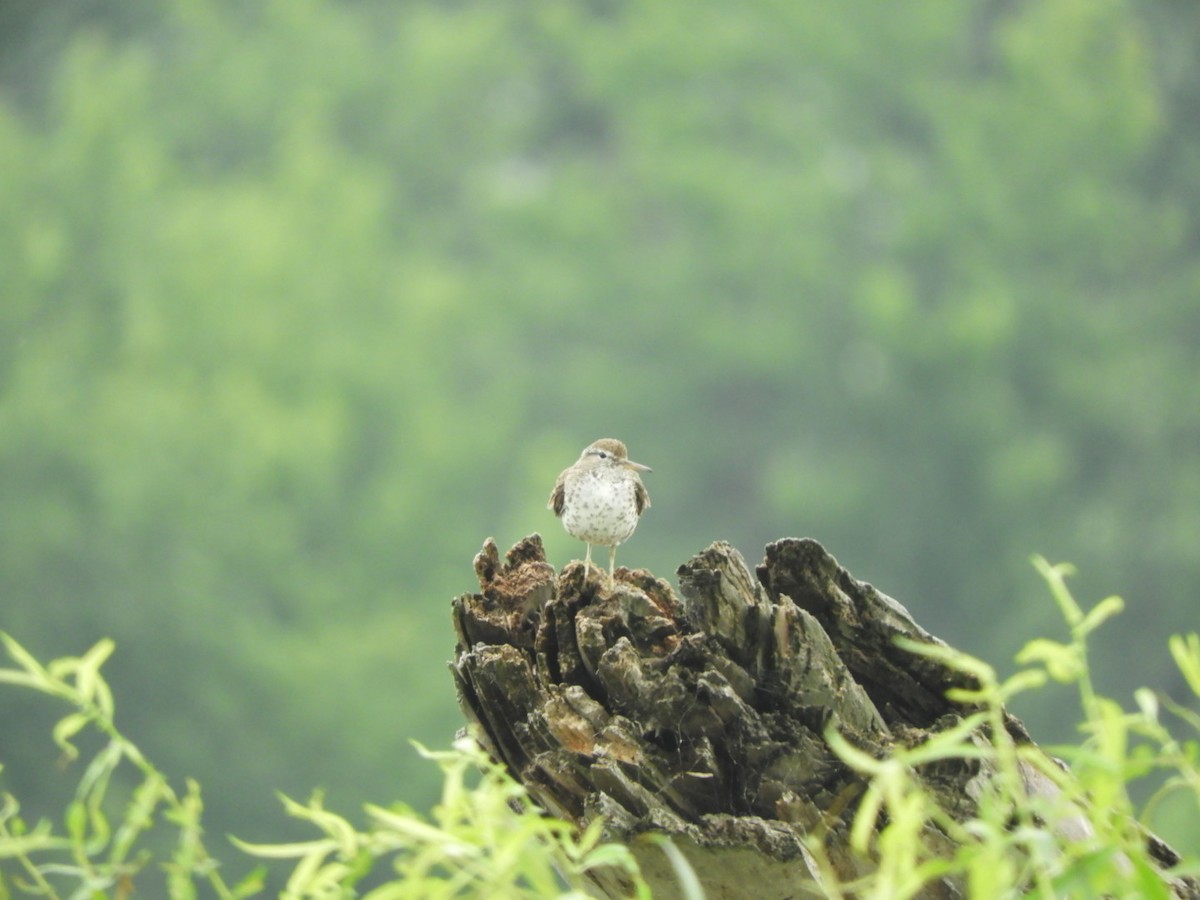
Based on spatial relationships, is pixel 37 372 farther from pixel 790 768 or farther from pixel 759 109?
pixel 790 768

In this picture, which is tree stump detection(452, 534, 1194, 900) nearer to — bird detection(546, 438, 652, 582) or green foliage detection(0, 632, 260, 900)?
green foliage detection(0, 632, 260, 900)

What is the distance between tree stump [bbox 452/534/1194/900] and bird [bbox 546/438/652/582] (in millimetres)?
1208

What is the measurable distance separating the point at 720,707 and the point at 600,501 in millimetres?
1706

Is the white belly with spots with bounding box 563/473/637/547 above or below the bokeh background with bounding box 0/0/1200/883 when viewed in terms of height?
below

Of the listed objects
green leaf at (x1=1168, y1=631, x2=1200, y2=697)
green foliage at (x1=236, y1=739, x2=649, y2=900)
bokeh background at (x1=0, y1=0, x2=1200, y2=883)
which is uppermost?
bokeh background at (x1=0, y1=0, x2=1200, y2=883)

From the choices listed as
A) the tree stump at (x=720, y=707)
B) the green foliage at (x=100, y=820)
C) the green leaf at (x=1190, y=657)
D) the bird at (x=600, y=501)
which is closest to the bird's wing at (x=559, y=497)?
the bird at (x=600, y=501)

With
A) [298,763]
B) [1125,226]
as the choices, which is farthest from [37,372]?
[1125,226]

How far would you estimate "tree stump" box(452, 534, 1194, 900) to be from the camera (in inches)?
102

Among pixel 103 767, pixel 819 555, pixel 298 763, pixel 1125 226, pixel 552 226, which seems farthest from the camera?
pixel 552 226

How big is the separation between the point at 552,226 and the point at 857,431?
5255 millimetres

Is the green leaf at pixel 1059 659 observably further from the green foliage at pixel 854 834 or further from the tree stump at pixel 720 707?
the tree stump at pixel 720 707

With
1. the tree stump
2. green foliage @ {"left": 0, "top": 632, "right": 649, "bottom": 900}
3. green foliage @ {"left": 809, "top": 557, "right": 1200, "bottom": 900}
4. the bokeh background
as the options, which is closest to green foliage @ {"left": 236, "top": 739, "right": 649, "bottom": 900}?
green foliage @ {"left": 0, "top": 632, "right": 649, "bottom": 900}

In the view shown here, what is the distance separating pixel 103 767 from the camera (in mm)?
1692

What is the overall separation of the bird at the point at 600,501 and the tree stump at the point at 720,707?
1.21m
